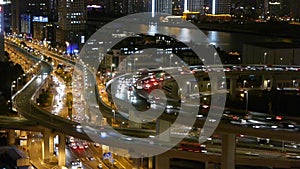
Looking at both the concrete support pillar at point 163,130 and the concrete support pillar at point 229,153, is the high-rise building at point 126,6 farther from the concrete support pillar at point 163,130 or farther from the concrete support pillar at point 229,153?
the concrete support pillar at point 229,153

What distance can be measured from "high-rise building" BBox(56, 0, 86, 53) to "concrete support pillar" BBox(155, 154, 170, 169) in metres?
10.7

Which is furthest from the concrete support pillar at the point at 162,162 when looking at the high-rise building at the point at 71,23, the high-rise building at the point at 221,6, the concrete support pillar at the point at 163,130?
the high-rise building at the point at 221,6

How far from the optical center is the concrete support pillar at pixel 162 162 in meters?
3.65

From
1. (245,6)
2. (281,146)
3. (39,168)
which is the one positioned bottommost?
(39,168)

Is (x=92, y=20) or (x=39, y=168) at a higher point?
(x=92, y=20)

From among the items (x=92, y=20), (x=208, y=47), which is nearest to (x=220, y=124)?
(x=208, y=47)

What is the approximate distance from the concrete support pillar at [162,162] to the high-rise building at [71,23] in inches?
422

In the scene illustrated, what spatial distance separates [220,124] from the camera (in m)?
3.36

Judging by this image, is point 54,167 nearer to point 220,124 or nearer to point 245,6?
point 220,124

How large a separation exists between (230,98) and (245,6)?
49.0ft

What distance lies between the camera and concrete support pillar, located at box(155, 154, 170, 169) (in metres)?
3.65

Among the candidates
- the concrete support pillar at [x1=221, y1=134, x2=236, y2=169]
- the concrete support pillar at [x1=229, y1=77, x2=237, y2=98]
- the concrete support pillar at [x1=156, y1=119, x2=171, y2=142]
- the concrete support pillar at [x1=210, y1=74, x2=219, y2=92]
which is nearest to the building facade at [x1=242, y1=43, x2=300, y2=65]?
the concrete support pillar at [x1=229, y1=77, x2=237, y2=98]

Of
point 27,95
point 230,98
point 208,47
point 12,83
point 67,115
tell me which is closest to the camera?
point 67,115

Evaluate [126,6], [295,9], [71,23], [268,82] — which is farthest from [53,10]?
[268,82]
